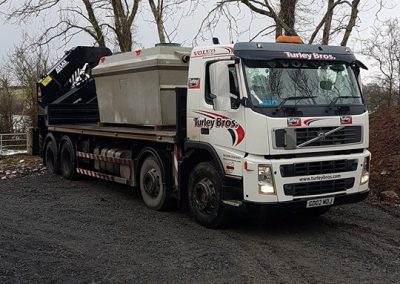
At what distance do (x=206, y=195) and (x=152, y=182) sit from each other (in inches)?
68.9

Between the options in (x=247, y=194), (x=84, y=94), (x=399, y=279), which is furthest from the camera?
(x=84, y=94)

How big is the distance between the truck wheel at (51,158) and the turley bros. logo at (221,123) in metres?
6.72

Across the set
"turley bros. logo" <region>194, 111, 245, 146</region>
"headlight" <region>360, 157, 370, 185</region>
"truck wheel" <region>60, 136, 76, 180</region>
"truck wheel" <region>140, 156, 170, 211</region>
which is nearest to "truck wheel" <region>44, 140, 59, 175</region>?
"truck wheel" <region>60, 136, 76, 180</region>

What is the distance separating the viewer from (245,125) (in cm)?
669

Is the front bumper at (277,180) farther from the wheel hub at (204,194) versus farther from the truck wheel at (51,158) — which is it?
the truck wheel at (51,158)

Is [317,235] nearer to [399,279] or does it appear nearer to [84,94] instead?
[399,279]

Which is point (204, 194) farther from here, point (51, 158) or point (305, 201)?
→ point (51, 158)

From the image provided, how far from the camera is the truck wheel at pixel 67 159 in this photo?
40.3ft

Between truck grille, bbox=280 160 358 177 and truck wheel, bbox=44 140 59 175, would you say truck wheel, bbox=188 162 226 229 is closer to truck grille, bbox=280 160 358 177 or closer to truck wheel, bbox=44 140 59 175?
truck grille, bbox=280 160 358 177

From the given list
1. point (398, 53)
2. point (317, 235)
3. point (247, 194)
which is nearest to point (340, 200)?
point (317, 235)

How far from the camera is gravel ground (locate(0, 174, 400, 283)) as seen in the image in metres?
5.45

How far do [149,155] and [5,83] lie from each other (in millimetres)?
23645

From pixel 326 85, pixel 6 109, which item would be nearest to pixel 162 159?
pixel 326 85

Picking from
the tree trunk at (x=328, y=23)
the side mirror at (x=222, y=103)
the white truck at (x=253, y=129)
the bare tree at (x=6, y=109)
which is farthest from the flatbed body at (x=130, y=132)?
the bare tree at (x=6, y=109)
